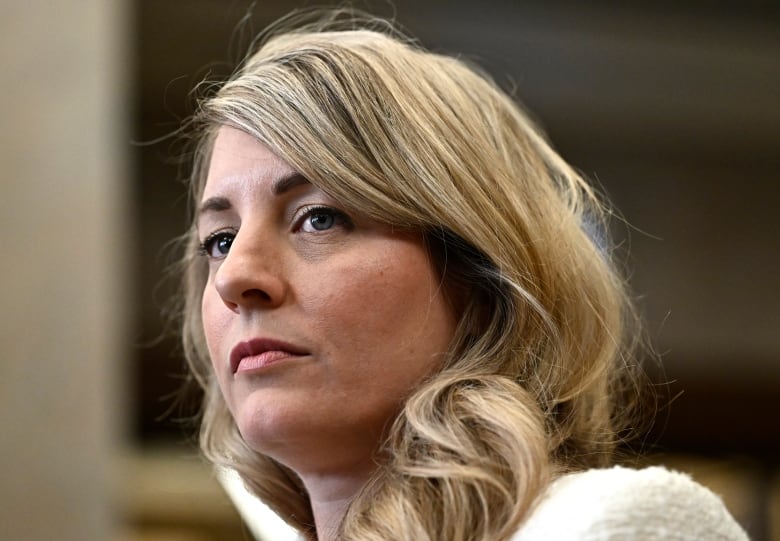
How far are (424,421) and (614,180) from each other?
5.19 meters

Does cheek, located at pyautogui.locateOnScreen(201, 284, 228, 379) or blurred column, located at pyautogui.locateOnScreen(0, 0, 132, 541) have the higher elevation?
cheek, located at pyautogui.locateOnScreen(201, 284, 228, 379)

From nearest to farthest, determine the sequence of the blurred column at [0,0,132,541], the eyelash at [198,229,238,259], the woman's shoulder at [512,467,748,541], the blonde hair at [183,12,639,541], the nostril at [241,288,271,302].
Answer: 1. the woman's shoulder at [512,467,748,541]
2. the blonde hair at [183,12,639,541]
3. the nostril at [241,288,271,302]
4. the eyelash at [198,229,238,259]
5. the blurred column at [0,0,132,541]

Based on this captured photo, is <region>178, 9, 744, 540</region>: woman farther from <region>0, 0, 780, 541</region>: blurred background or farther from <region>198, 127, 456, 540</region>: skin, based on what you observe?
<region>0, 0, 780, 541</region>: blurred background

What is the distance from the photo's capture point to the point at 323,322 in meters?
1.54

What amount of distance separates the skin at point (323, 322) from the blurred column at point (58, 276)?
2517 mm

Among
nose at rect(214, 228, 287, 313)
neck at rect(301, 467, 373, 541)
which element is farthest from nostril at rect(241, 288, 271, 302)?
neck at rect(301, 467, 373, 541)

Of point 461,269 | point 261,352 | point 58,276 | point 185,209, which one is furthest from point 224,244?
point 185,209

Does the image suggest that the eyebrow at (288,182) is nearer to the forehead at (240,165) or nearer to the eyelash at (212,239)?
the forehead at (240,165)

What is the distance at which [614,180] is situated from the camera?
6504 millimetres

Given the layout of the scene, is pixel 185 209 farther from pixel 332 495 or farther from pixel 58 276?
pixel 332 495

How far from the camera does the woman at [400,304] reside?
147 centimetres

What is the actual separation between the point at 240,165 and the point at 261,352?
10.9 inches

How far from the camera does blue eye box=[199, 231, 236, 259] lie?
1735mm

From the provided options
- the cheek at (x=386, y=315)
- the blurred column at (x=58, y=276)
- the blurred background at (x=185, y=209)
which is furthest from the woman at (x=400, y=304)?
the blurred column at (x=58, y=276)
